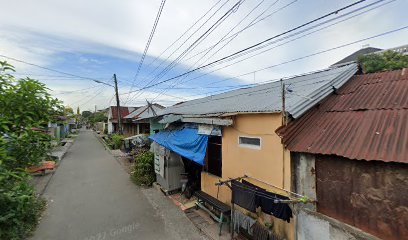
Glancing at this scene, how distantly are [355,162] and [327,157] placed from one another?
572mm

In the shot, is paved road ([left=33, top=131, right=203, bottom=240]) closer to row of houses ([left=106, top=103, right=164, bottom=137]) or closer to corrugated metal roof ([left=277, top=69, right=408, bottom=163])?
row of houses ([left=106, top=103, right=164, bottom=137])

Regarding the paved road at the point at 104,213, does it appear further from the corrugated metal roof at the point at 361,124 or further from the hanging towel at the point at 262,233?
the corrugated metal roof at the point at 361,124

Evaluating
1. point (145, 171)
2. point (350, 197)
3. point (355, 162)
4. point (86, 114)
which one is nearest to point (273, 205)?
point (350, 197)

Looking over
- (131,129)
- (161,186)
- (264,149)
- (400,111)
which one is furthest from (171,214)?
(131,129)

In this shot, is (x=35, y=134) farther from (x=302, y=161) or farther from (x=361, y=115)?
(x=361, y=115)

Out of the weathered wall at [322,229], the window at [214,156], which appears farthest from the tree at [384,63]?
the weathered wall at [322,229]

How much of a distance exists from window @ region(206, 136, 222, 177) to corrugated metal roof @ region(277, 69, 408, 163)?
3863 mm

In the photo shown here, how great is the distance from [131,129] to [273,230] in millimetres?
29958

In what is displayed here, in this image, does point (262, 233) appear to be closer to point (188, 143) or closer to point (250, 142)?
point (250, 142)

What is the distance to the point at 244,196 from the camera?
5.92 metres

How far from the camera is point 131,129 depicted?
108 ft

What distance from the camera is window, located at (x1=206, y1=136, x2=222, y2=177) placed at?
354 inches

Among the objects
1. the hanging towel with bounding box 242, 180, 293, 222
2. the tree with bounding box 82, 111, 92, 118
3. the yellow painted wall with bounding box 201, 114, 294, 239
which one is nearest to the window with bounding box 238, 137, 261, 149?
the yellow painted wall with bounding box 201, 114, 294, 239

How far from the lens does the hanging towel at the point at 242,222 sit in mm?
6402
